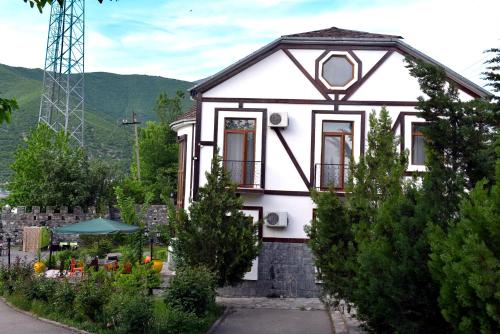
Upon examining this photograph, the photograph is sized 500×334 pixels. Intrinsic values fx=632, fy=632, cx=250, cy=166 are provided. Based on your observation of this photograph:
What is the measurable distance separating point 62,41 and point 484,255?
43.6 meters

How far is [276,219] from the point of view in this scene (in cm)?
1756

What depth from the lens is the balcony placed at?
17.7 meters

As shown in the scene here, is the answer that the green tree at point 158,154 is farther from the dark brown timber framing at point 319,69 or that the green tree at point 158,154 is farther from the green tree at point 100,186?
the dark brown timber framing at point 319,69

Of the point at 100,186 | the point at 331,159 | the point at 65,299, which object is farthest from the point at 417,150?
the point at 100,186

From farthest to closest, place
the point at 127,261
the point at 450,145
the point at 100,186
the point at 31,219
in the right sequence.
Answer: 1. the point at 100,186
2. the point at 31,219
3. the point at 127,261
4. the point at 450,145

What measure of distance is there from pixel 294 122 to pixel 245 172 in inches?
77.7

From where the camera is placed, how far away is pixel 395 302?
797 centimetres

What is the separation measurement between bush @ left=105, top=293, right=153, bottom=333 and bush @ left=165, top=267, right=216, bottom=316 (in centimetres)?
135

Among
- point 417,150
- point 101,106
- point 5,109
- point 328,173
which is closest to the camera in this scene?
point 5,109

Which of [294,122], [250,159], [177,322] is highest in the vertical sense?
[294,122]

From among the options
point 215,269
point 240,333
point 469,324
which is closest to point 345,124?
point 215,269

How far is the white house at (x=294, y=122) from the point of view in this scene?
17.7m

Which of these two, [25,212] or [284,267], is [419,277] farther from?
[25,212]

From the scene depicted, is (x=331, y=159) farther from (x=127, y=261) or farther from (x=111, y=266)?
(x=111, y=266)
